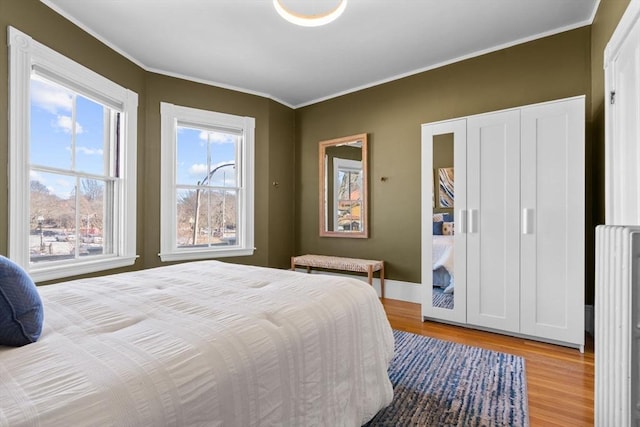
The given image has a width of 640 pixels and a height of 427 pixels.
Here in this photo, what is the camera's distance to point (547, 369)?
213 cm

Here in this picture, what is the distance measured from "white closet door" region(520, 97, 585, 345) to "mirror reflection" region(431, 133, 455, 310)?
567mm

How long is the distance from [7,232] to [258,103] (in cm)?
299

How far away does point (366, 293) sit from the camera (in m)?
1.62

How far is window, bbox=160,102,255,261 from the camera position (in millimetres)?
3678

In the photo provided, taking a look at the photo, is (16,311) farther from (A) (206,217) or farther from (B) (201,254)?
(A) (206,217)

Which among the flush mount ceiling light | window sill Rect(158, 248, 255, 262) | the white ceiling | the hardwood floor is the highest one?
the white ceiling

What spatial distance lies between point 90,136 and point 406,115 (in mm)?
3337

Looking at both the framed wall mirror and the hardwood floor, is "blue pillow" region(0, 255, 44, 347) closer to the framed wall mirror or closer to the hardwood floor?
the hardwood floor

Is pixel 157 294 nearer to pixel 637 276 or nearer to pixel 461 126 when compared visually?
pixel 637 276

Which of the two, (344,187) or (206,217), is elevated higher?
(344,187)

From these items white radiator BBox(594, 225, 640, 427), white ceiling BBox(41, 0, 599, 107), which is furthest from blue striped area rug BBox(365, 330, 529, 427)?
white ceiling BBox(41, 0, 599, 107)

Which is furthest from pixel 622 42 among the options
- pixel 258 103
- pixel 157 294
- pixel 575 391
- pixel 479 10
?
pixel 258 103

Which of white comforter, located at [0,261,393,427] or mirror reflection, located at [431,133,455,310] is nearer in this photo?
white comforter, located at [0,261,393,427]

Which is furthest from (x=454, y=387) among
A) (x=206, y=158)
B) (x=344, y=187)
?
(x=206, y=158)
